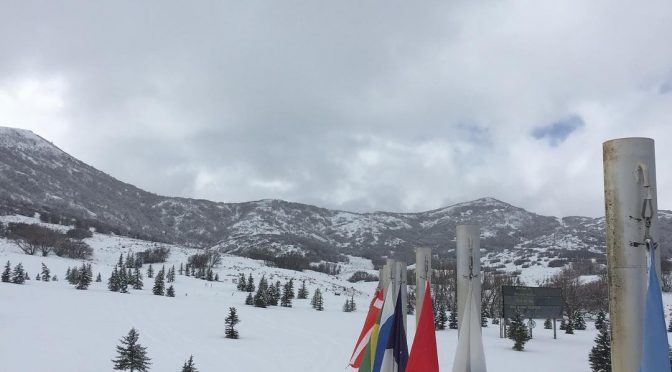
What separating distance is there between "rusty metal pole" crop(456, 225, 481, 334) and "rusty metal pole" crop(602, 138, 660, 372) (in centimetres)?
194

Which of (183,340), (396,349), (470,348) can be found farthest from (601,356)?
(183,340)

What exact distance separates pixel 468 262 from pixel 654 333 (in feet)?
7.29

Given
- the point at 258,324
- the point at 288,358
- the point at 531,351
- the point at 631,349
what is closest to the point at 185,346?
the point at 288,358

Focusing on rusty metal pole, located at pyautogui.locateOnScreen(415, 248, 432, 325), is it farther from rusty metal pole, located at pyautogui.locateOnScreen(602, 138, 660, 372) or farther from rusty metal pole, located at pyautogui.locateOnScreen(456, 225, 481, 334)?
rusty metal pole, located at pyautogui.locateOnScreen(602, 138, 660, 372)

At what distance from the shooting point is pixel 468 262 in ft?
15.5

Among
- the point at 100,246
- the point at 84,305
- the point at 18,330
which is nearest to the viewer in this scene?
the point at 18,330

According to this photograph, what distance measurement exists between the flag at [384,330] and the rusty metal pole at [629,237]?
4035mm

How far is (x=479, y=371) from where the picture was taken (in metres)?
4.14

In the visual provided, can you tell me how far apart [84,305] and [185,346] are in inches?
729

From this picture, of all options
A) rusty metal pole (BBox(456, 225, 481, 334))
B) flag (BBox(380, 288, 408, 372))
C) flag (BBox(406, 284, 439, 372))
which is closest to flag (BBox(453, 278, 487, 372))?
rusty metal pole (BBox(456, 225, 481, 334))

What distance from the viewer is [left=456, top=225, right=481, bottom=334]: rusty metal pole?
4.68 m

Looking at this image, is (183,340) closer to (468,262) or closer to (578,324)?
(468,262)

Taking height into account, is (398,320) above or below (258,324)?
above

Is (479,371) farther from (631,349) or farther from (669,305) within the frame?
(669,305)
